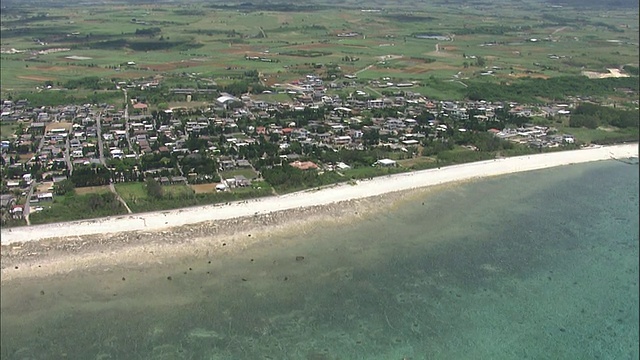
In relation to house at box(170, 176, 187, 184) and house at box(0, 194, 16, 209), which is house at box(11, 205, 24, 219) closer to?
house at box(0, 194, 16, 209)

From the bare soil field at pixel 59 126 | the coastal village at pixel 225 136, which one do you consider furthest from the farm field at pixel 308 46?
the bare soil field at pixel 59 126

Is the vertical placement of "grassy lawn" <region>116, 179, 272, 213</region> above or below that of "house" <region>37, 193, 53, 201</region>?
below

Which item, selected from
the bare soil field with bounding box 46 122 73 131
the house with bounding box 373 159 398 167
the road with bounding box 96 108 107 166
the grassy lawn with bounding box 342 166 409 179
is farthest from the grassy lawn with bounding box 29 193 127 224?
the bare soil field with bounding box 46 122 73 131

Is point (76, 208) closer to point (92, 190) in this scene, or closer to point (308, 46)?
point (92, 190)

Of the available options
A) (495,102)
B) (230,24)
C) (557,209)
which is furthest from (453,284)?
(230,24)

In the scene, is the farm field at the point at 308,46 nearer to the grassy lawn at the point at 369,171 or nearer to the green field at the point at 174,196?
the grassy lawn at the point at 369,171

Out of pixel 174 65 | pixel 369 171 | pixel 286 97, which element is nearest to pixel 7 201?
pixel 369 171

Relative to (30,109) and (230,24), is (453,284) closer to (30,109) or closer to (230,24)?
(30,109)
